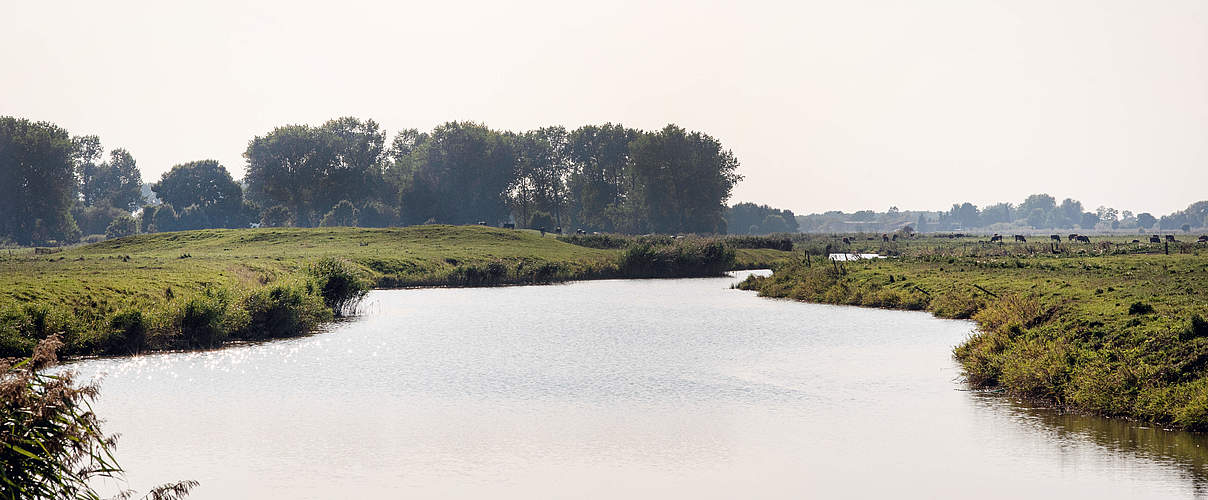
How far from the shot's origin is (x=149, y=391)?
29.0 meters

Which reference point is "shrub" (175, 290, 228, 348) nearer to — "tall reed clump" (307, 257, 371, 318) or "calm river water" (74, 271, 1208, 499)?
"calm river water" (74, 271, 1208, 499)

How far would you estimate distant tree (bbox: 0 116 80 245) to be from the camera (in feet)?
511

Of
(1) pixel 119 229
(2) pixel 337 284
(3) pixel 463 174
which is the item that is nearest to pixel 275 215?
(1) pixel 119 229

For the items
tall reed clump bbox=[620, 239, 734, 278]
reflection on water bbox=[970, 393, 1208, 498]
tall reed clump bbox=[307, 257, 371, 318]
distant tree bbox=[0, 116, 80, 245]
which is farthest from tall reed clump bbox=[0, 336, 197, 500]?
distant tree bbox=[0, 116, 80, 245]

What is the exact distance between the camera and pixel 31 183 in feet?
520

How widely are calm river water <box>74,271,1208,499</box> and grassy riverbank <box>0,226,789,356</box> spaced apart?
101 inches

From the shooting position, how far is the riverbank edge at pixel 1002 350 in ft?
71.4

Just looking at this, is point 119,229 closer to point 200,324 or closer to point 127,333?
point 200,324

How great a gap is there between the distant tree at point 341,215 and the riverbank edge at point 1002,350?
496 ft

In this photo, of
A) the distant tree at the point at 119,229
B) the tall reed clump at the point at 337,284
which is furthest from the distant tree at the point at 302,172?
the tall reed clump at the point at 337,284

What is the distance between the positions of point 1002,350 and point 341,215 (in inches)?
6983

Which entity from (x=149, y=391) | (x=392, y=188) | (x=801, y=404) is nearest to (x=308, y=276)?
(x=149, y=391)

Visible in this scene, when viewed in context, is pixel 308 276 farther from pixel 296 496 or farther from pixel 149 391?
pixel 296 496

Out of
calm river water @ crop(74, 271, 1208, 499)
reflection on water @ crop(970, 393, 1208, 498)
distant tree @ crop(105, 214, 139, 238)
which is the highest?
distant tree @ crop(105, 214, 139, 238)
